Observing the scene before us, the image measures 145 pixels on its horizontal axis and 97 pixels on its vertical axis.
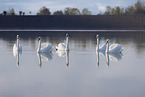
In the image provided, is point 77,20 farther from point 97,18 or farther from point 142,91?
point 142,91

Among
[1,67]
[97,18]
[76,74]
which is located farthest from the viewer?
[97,18]

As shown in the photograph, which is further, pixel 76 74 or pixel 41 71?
pixel 41 71

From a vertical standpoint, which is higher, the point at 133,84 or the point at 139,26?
the point at 139,26

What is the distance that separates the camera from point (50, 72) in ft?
43.1

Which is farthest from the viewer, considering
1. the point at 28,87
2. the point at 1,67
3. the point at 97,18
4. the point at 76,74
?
the point at 97,18

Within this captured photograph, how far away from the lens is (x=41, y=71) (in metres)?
13.4

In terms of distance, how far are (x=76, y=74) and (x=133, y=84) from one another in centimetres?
253

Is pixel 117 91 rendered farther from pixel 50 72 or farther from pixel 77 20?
pixel 77 20

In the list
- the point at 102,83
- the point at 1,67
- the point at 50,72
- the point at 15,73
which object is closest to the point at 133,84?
the point at 102,83

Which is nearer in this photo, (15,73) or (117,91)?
(117,91)

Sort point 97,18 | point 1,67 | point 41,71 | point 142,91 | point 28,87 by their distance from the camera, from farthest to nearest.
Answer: point 97,18 < point 1,67 < point 41,71 < point 28,87 < point 142,91

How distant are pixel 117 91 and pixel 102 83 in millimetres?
1212

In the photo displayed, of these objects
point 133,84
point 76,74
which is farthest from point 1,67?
point 133,84

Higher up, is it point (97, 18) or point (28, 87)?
point (97, 18)
